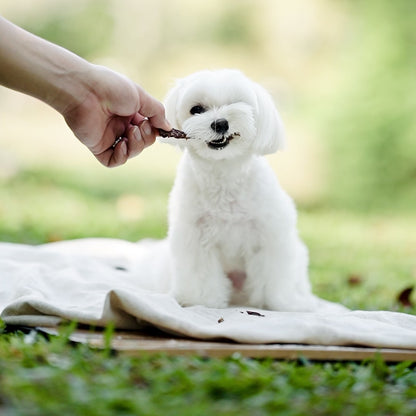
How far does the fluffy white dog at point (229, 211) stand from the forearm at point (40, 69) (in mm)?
526

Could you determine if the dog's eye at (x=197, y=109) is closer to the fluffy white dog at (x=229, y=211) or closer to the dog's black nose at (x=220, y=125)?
the fluffy white dog at (x=229, y=211)

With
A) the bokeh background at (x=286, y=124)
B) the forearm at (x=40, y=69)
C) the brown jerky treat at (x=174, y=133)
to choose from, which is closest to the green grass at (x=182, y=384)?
the forearm at (x=40, y=69)

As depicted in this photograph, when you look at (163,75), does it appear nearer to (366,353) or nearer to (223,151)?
(223,151)

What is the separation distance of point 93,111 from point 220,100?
22.5 inches

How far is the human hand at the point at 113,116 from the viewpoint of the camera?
298 centimetres

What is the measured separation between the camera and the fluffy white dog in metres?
3.18

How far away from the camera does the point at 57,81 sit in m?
2.88

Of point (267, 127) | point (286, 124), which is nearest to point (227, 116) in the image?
point (267, 127)

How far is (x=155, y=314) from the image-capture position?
99.5 inches

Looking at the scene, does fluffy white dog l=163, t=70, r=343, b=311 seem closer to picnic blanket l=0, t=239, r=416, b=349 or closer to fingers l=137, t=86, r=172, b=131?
fingers l=137, t=86, r=172, b=131

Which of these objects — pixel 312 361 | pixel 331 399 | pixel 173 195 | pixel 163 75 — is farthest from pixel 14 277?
pixel 163 75

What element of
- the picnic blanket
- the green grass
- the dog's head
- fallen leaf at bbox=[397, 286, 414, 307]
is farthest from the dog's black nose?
fallen leaf at bbox=[397, 286, 414, 307]

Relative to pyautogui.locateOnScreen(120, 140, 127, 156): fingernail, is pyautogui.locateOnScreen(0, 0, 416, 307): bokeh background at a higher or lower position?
higher

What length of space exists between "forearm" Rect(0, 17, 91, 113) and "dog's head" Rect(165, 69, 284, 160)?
517mm
